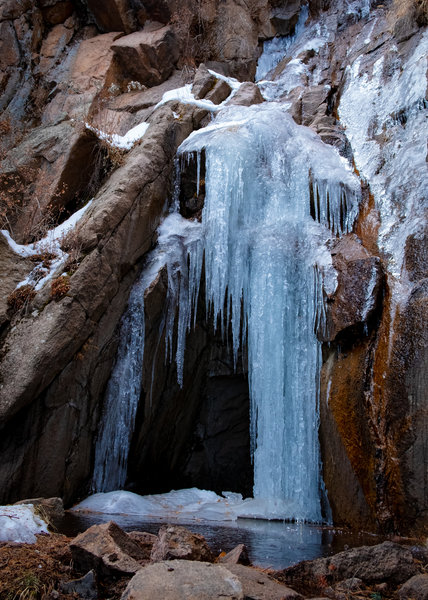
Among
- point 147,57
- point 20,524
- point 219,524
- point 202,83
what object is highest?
point 147,57

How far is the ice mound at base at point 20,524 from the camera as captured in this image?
324 centimetres

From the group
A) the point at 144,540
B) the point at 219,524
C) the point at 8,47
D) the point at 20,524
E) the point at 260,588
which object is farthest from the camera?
the point at 8,47

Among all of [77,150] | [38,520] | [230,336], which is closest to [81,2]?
[77,150]

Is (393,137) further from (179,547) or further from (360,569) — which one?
(179,547)

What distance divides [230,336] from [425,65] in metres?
5.63

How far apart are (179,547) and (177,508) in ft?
14.2

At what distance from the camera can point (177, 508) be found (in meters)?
6.86

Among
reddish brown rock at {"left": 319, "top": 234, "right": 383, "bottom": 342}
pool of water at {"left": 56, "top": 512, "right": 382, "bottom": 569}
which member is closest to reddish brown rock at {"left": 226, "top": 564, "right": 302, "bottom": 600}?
pool of water at {"left": 56, "top": 512, "right": 382, "bottom": 569}

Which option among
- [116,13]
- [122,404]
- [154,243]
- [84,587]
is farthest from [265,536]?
[116,13]

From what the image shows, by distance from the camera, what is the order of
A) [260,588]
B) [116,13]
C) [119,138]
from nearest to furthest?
1. [260,588]
2. [119,138]
3. [116,13]

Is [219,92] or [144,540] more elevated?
[219,92]

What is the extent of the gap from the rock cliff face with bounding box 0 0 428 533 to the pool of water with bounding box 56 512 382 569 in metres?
0.65

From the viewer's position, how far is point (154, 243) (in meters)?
8.30

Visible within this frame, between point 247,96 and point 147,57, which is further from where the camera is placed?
point 147,57
